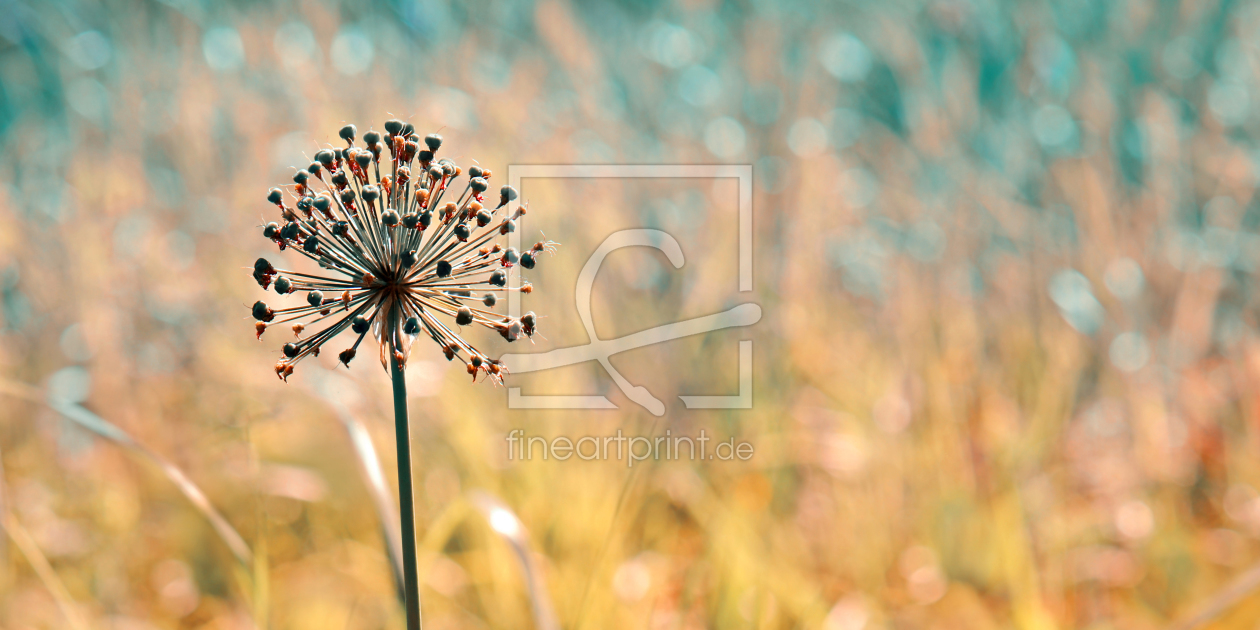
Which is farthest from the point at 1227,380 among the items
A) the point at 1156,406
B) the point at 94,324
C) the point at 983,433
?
the point at 94,324

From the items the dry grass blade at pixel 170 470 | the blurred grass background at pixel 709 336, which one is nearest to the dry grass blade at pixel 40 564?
the blurred grass background at pixel 709 336

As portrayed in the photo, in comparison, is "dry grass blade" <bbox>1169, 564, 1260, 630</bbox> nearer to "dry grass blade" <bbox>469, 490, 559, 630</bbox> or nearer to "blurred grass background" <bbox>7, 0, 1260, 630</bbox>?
"blurred grass background" <bbox>7, 0, 1260, 630</bbox>

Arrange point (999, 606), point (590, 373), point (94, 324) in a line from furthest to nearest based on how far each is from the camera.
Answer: point (590, 373) → point (94, 324) → point (999, 606)

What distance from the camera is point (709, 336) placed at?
7.38ft

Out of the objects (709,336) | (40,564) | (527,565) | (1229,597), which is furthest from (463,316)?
(709,336)

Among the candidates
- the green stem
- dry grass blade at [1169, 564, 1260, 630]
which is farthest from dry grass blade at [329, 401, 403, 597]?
dry grass blade at [1169, 564, 1260, 630]

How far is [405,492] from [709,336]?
1.73 m

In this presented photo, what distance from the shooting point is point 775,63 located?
8.05 feet

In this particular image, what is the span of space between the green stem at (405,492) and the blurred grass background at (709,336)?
0.56 meters

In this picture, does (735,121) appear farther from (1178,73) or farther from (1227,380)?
(1227,380)

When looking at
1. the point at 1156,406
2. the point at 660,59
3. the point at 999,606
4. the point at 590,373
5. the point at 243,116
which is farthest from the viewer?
the point at 660,59

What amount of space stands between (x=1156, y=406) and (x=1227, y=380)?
0.64 metres

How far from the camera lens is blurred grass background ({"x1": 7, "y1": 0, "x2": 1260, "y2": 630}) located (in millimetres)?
1552

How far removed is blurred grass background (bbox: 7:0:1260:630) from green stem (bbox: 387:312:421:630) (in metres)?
0.56
